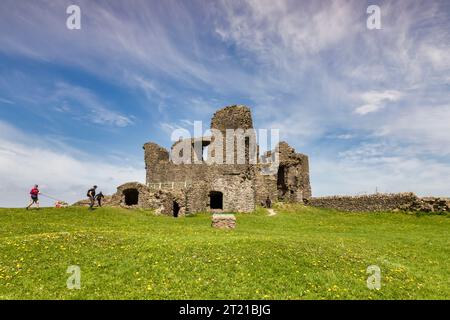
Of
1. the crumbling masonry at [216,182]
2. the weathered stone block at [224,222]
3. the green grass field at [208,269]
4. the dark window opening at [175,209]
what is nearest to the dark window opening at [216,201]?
the crumbling masonry at [216,182]

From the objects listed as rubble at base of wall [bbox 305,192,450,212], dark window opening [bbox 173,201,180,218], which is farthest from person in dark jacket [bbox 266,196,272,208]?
dark window opening [bbox 173,201,180,218]

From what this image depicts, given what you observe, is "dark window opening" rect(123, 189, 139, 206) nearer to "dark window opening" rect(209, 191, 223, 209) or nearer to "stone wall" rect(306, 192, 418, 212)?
"dark window opening" rect(209, 191, 223, 209)

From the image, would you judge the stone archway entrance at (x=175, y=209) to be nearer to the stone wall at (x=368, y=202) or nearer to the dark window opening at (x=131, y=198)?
the dark window opening at (x=131, y=198)

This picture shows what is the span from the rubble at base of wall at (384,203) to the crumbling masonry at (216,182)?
693cm

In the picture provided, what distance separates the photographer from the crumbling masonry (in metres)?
40.4

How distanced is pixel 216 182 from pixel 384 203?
2496 cm

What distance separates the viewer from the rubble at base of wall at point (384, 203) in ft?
138

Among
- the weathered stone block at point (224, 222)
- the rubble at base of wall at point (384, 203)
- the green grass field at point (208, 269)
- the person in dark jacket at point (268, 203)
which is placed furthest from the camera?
the person in dark jacket at point (268, 203)

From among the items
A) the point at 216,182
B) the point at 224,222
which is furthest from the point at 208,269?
the point at 216,182

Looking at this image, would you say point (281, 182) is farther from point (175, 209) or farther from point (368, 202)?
point (175, 209)

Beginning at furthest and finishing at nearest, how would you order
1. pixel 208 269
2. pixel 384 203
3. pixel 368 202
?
pixel 368 202 → pixel 384 203 → pixel 208 269

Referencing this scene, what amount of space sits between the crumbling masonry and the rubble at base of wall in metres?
6.93

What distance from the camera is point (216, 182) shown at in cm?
4456
